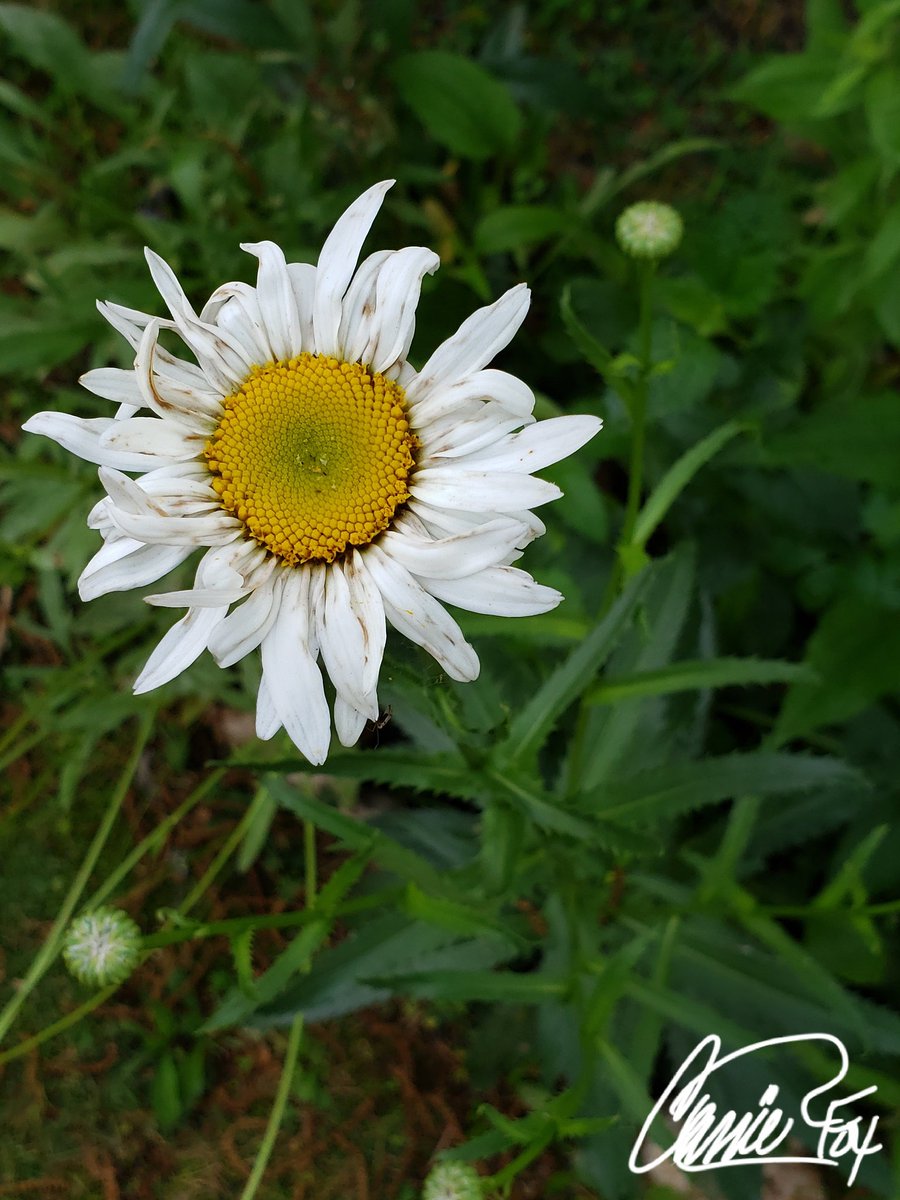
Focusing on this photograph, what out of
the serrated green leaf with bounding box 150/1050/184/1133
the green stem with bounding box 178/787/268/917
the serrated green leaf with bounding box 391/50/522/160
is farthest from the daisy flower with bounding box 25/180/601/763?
the serrated green leaf with bounding box 150/1050/184/1133

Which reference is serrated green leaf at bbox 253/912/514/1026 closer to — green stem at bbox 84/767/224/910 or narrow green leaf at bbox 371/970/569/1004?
narrow green leaf at bbox 371/970/569/1004

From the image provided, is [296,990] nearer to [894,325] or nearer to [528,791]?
[528,791]

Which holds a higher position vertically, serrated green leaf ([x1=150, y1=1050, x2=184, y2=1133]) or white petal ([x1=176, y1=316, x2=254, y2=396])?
white petal ([x1=176, y1=316, x2=254, y2=396])

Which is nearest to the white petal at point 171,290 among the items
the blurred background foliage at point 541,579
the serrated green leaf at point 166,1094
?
the blurred background foliage at point 541,579

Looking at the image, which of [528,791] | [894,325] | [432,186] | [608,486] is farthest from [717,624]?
[432,186]

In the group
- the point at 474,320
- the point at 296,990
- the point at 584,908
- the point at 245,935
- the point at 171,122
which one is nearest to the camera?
the point at 474,320
